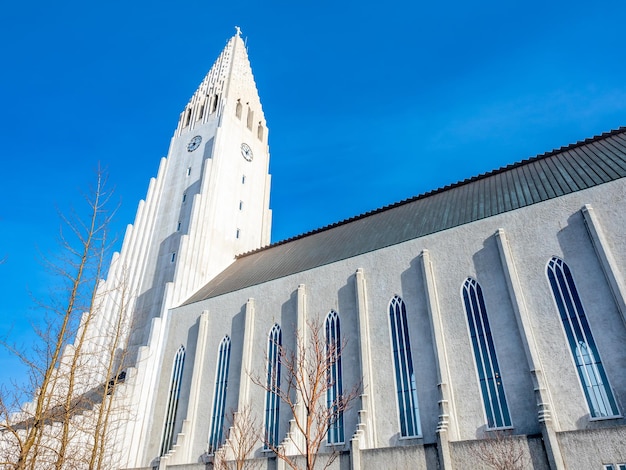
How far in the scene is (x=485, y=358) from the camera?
17031 mm

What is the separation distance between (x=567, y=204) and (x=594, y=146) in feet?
23.2

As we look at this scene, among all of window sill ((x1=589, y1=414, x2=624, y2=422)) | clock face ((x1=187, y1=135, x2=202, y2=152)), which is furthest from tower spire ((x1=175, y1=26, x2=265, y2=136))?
window sill ((x1=589, y1=414, x2=624, y2=422))

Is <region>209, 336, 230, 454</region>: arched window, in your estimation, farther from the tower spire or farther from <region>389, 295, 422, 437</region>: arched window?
the tower spire

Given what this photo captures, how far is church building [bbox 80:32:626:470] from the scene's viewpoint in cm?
1473

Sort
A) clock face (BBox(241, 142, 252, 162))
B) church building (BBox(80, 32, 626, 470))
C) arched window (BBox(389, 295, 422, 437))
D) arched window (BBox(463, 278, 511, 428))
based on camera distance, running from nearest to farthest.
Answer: church building (BBox(80, 32, 626, 470))
arched window (BBox(463, 278, 511, 428))
arched window (BBox(389, 295, 422, 437))
clock face (BBox(241, 142, 252, 162))

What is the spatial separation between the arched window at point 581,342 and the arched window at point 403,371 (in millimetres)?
6115

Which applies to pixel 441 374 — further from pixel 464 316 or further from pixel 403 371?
pixel 464 316

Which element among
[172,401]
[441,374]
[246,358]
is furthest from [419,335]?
[172,401]

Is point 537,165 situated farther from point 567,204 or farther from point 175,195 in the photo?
point 175,195

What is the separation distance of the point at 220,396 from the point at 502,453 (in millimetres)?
15066

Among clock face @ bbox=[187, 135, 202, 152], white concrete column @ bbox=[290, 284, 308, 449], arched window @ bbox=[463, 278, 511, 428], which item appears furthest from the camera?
clock face @ bbox=[187, 135, 202, 152]

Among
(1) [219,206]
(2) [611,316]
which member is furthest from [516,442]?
(1) [219,206]

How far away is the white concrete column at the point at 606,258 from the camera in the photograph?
1487 cm

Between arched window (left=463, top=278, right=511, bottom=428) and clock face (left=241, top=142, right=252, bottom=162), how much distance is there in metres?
26.8
